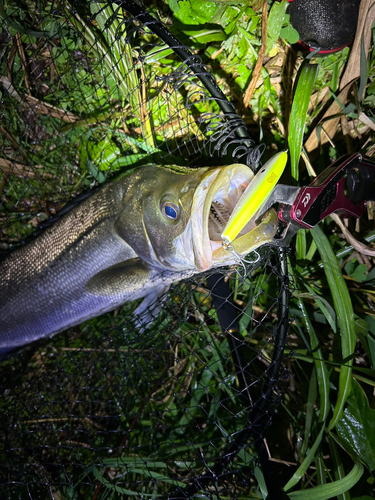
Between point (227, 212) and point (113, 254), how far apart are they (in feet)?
3.16

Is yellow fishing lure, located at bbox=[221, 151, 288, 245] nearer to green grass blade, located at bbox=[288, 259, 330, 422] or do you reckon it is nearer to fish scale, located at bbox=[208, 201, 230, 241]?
fish scale, located at bbox=[208, 201, 230, 241]

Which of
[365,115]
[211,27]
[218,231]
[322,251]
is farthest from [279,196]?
[211,27]

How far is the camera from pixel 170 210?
90.3 inches

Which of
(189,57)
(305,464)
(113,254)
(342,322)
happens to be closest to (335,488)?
(305,464)

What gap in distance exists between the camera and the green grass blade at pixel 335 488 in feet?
8.08

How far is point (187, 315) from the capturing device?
10.2 ft

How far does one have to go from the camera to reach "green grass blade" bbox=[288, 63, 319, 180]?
98.8 inches

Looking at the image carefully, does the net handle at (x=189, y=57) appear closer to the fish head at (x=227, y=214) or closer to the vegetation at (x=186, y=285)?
the vegetation at (x=186, y=285)

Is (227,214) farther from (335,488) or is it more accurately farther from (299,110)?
(335,488)

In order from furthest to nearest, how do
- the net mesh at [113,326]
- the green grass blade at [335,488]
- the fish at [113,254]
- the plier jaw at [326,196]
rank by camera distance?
the net mesh at [113,326] → the green grass blade at [335,488] → the fish at [113,254] → the plier jaw at [326,196]

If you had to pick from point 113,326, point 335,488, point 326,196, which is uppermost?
point 326,196

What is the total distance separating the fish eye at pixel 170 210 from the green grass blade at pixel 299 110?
2.88 feet

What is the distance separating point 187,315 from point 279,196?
1448 mm

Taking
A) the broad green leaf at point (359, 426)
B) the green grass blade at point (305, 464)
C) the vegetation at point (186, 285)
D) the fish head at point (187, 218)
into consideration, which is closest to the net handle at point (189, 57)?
the vegetation at point (186, 285)
